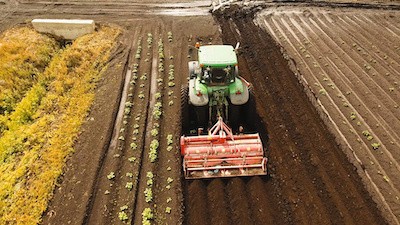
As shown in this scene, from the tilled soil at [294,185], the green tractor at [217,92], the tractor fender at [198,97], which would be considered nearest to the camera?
the tilled soil at [294,185]

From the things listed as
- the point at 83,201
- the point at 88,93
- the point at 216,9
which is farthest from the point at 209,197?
the point at 216,9

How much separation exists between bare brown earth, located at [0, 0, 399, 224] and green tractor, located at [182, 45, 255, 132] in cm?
96

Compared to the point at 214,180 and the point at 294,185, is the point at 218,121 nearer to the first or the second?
the point at 214,180

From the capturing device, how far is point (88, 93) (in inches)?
483

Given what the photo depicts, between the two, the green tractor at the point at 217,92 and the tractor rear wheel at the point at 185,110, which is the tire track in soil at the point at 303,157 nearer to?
the green tractor at the point at 217,92

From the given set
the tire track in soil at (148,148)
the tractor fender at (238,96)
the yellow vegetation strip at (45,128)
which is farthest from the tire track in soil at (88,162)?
the tractor fender at (238,96)

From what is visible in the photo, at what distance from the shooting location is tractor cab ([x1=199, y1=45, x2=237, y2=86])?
9.37m

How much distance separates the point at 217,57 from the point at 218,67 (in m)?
0.34

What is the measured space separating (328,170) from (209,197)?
11.1 ft

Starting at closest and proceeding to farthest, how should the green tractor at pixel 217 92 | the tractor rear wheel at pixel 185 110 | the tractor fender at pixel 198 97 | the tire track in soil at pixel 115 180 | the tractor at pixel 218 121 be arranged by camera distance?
the tire track in soil at pixel 115 180 → the tractor at pixel 218 121 → the green tractor at pixel 217 92 → the tractor fender at pixel 198 97 → the tractor rear wheel at pixel 185 110

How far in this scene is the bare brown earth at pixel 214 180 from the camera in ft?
27.1

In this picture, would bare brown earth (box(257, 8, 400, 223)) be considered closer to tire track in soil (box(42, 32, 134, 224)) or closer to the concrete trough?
tire track in soil (box(42, 32, 134, 224))

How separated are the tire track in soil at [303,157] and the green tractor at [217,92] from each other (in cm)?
140

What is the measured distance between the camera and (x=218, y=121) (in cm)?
962
